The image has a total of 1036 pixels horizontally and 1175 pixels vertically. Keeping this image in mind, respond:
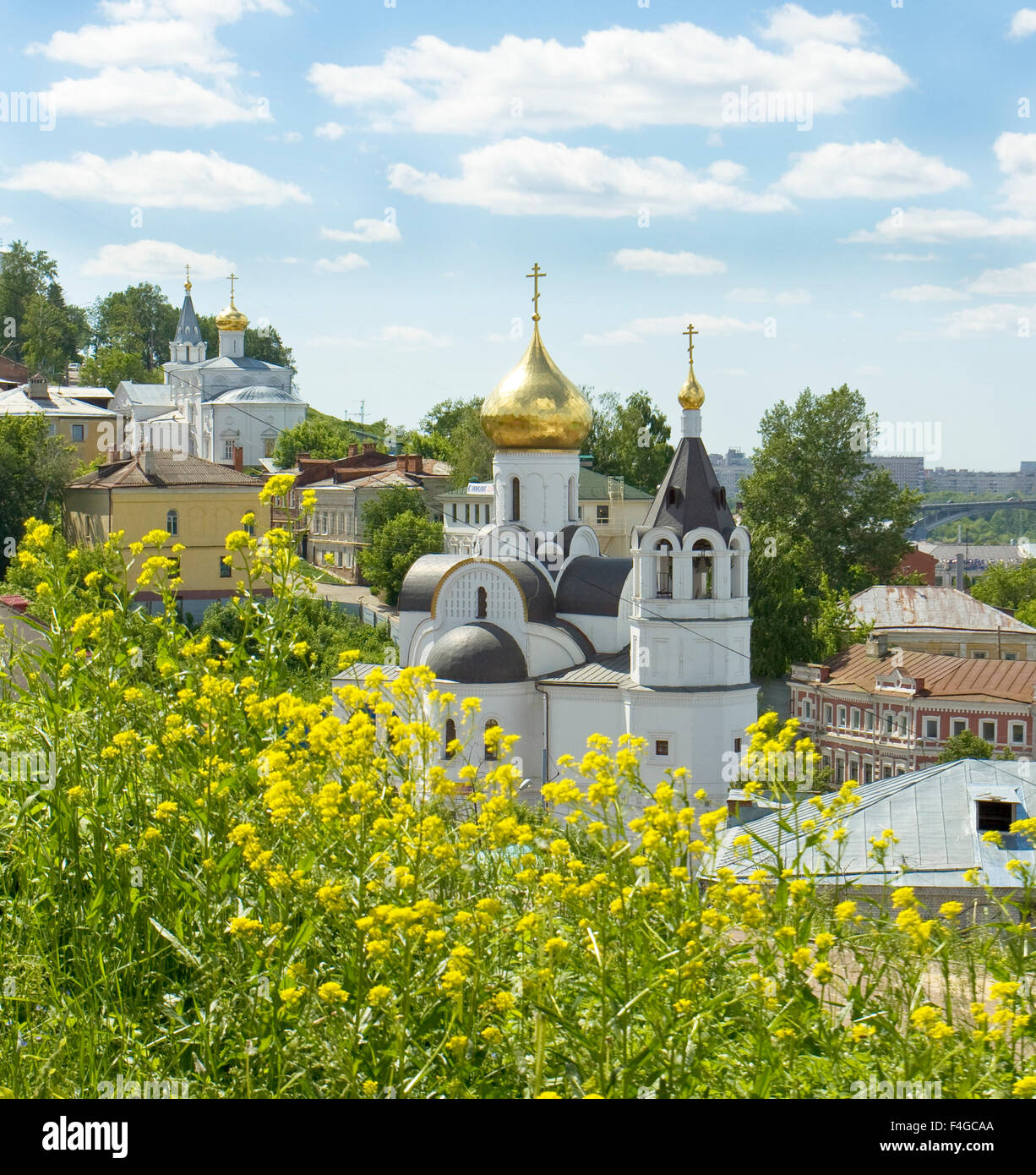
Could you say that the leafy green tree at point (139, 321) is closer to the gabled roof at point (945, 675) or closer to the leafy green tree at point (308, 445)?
the leafy green tree at point (308, 445)

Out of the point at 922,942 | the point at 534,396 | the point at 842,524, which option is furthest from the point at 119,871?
the point at 842,524

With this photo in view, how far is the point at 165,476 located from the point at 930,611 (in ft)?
59.8

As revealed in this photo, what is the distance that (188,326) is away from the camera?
6291 cm

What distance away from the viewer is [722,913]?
391 centimetres

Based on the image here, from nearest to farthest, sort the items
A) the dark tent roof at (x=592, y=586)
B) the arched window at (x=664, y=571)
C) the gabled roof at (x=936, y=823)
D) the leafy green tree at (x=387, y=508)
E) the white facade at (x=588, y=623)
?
the gabled roof at (x=936, y=823) < the white facade at (x=588, y=623) < the arched window at (x=664, y=571) < the dark tent roof at (x=592, y=586) < the leafy green tree at (x=387, y=508)

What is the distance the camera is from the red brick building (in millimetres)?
27734

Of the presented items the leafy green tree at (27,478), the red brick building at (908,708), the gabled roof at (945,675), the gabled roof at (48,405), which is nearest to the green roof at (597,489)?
the gabled roof at (945,675)

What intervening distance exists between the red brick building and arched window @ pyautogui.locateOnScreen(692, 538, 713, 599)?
9674mm

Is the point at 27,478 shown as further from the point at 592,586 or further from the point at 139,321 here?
the point at 139,321

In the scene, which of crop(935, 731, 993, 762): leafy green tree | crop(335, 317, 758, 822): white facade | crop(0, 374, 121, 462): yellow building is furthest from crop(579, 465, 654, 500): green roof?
crop(335, 317, 758, 822): white facade

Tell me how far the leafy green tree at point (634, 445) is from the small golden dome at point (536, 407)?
68.3 ft

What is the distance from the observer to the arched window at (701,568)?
19.4m
